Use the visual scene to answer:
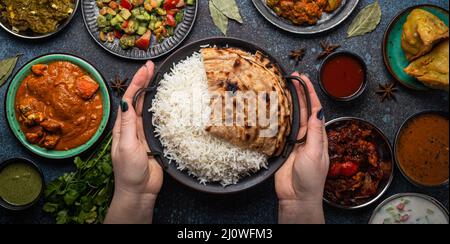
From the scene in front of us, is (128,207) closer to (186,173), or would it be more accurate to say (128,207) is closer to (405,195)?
(186,173)

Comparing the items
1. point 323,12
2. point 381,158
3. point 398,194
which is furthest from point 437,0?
point 398,194

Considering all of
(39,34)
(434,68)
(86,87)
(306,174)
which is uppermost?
(39,34)

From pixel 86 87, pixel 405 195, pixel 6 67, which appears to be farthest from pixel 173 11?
pixel 405 195

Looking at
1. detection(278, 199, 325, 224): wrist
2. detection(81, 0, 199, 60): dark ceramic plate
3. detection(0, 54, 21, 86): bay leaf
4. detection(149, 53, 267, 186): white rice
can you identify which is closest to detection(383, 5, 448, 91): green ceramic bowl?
detection(278, 199, 325, 224): wrist

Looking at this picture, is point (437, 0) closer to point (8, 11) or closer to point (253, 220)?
point (253, 220)

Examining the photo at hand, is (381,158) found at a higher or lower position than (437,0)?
lower

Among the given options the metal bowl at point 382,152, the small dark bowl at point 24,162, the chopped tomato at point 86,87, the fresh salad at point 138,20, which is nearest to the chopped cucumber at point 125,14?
the fresh salad at point 138,20
